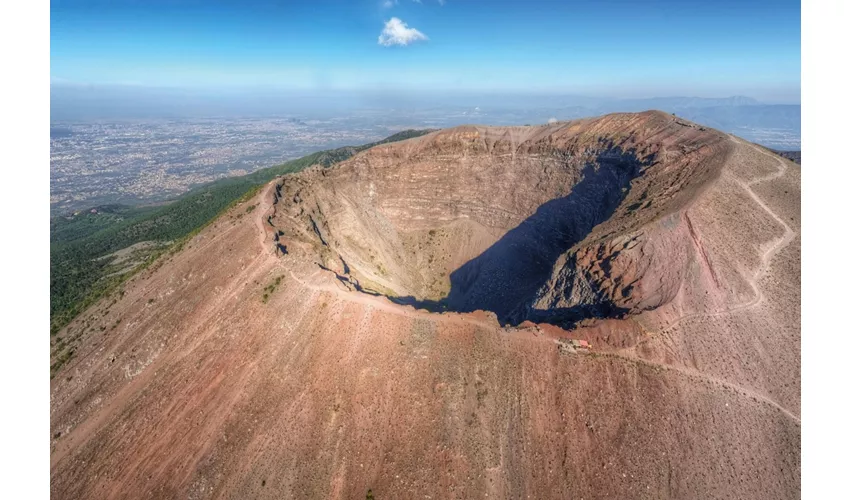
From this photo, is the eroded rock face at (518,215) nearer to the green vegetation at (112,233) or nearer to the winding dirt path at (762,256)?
the winding dirt path at (762,256)

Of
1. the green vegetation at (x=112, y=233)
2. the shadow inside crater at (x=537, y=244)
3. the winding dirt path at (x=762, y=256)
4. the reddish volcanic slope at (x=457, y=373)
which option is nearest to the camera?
the reddish volcanic slope at (x=457, y=373)

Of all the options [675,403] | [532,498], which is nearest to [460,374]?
[532,498]

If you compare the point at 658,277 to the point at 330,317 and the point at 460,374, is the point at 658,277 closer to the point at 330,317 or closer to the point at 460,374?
the point at 460,374

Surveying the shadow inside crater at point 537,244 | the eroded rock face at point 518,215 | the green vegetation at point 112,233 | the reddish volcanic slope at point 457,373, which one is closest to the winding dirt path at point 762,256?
the reddish volcanic slope at point 457,373

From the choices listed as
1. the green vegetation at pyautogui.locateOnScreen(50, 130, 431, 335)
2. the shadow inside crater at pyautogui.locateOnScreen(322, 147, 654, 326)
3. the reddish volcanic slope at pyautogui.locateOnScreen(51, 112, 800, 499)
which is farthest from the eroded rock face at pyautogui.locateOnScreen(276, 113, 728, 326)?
the green vegetation at pyautogui.locateOnScreen(50, 130, 431, 335)

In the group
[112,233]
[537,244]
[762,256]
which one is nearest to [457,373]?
[762,256]

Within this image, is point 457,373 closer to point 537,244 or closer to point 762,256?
point 762,256
